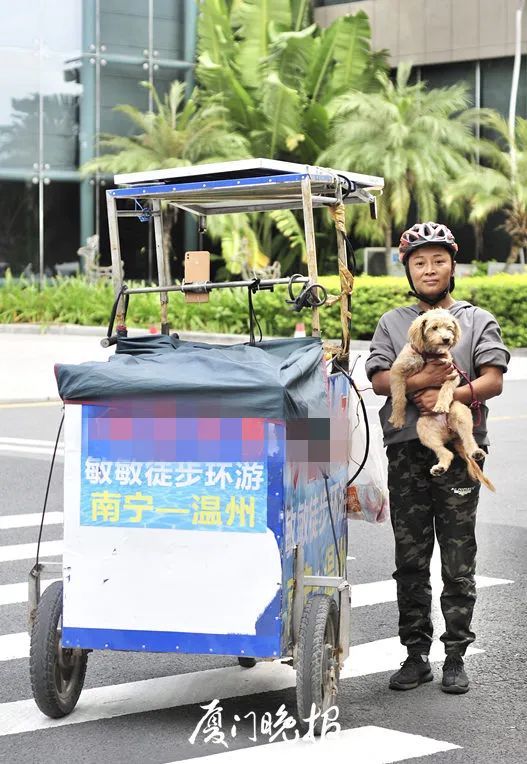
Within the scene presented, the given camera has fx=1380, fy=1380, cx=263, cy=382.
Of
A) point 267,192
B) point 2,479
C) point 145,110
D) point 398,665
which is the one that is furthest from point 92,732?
point 145,110

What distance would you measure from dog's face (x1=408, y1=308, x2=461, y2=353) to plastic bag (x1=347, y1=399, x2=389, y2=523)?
2.04 ft

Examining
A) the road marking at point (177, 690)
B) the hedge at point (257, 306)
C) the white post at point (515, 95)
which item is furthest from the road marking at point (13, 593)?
the white post at point (515, 95)

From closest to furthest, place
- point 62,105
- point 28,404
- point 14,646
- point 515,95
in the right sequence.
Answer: point 14,646
point 28,404
point 62,105
point 515,95

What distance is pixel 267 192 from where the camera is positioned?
6.05m

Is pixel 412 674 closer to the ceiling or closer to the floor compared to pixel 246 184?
closer to the floor

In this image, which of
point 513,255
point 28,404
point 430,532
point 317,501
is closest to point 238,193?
point 317,501

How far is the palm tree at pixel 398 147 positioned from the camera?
3161 cm

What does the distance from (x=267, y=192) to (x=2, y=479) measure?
244 inches

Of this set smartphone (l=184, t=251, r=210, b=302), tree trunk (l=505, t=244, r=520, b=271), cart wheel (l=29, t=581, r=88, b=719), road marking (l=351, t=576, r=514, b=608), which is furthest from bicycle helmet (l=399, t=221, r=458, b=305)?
tree trunk (l=505, t=244, r=520, b=271)

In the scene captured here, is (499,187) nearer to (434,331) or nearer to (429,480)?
(429,480)

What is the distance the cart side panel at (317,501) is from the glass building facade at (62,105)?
90.5ft

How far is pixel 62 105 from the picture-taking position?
1303 inches

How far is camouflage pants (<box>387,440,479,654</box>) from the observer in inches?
219

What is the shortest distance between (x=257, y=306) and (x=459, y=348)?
20.5 metres
